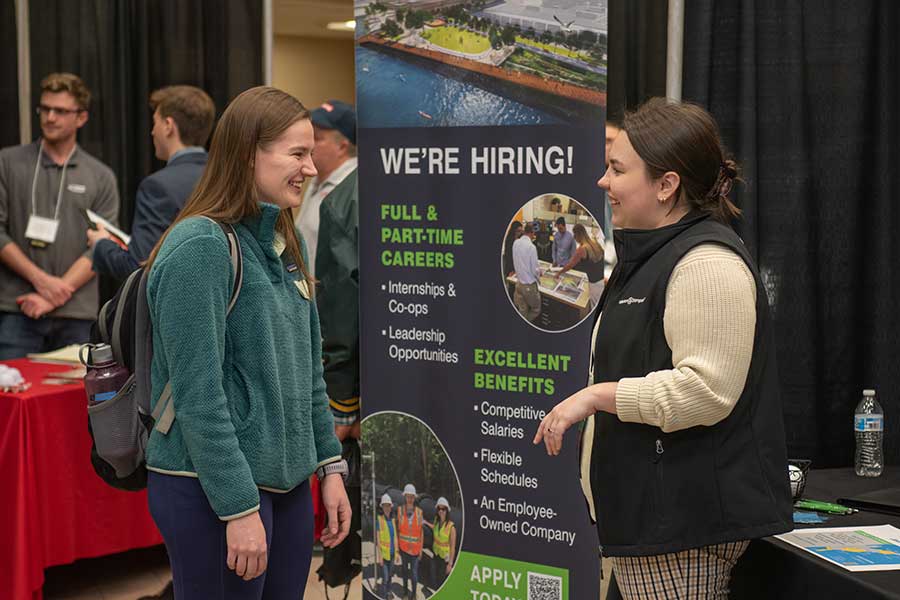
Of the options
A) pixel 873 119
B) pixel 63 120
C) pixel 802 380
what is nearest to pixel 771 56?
pixel 873 119

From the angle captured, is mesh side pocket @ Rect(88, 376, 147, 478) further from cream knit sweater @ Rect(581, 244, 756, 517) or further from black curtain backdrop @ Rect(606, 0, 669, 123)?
black curtain backdrop @ Rect(606, 0, 669, 123)

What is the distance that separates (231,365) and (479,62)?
1.09 m

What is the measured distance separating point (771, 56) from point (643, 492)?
2004mm

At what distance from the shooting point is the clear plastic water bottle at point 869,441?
2.75m

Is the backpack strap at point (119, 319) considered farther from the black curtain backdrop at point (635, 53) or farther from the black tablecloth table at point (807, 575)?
the black curtain backdrop at point (635, 53)

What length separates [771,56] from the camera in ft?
10.7

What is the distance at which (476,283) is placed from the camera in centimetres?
256

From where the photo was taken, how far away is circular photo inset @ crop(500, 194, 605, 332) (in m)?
2.39

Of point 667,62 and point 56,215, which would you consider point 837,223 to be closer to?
point 667,62

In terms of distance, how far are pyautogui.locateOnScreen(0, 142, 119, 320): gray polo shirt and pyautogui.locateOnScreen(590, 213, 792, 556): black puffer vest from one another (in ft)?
10.4

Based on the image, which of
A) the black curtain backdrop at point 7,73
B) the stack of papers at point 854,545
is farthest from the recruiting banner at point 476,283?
the black curtain backdrop at point 7,73

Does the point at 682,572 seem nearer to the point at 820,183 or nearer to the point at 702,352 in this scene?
the point at 702,352

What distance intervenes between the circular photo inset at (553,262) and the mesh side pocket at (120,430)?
3.24 feet

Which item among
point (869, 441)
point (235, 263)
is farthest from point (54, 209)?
point (869, 441)
